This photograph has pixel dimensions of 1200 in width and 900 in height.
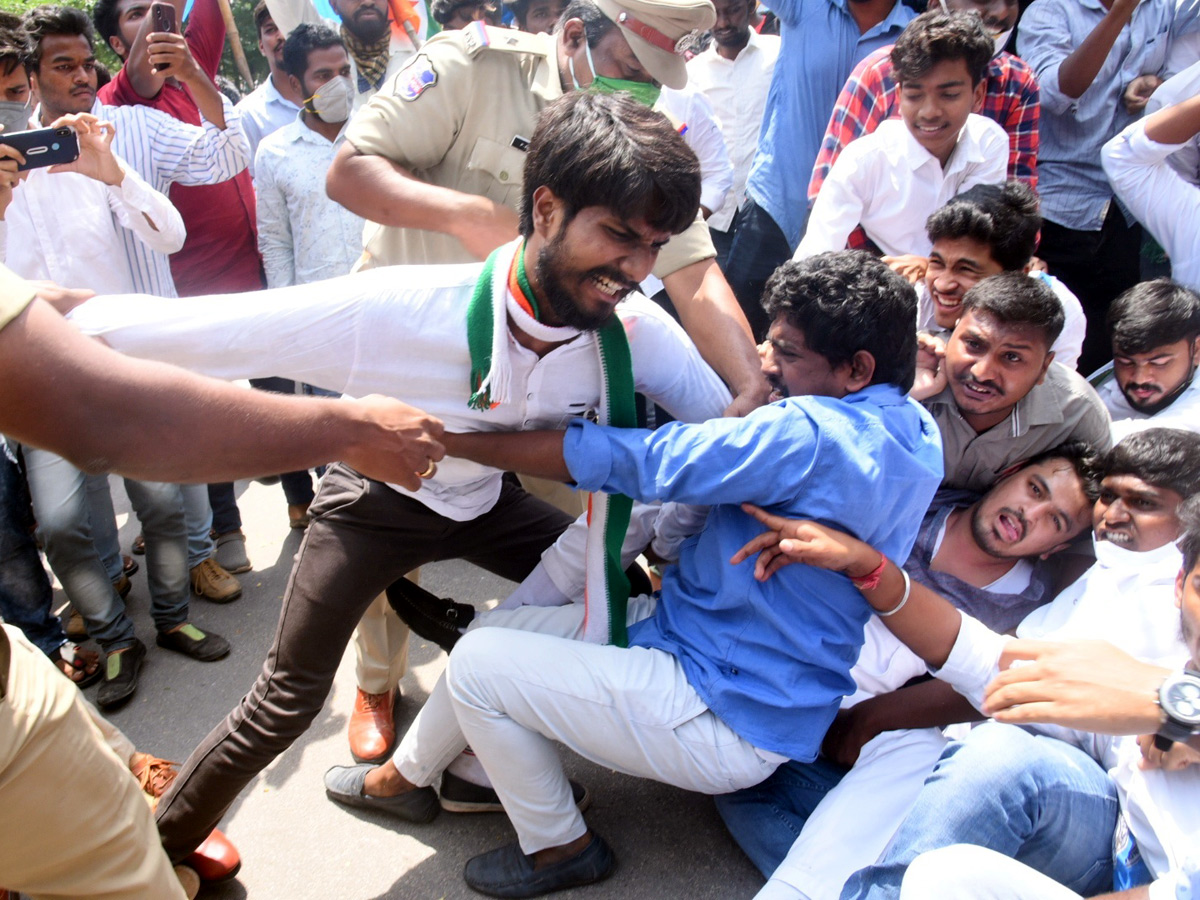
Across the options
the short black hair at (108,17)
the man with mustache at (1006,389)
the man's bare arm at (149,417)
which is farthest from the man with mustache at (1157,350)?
the short black hair at (108,17)

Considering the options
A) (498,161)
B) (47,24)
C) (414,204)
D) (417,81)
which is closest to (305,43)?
(47,24)

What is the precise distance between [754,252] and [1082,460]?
1.95 meters

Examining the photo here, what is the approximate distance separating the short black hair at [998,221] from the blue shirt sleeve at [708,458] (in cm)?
126

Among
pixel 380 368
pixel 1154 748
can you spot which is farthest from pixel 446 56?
pixel 1154 748

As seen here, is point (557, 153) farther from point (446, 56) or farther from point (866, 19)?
point (866, 19)

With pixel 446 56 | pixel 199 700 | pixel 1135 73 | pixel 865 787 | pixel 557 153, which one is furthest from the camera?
pixel 1135 73

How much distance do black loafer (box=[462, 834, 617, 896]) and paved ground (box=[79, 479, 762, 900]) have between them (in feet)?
0.15

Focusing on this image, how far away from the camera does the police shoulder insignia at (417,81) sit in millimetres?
2414

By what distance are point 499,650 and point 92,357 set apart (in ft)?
3.60

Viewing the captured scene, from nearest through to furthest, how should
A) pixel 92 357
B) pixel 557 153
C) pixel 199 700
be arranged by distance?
pixel 92 357, pixel 557 153, pixel 199 700

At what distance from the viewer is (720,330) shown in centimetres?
239

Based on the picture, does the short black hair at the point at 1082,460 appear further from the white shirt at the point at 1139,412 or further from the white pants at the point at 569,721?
the white pants at the point at 569,721

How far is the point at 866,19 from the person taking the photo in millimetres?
3844

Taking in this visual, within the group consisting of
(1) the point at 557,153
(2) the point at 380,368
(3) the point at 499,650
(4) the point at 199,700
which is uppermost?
(1) the point at 557,153
